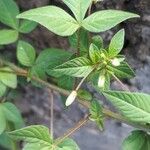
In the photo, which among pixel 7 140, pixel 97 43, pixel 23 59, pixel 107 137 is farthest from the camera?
pixel 107 137

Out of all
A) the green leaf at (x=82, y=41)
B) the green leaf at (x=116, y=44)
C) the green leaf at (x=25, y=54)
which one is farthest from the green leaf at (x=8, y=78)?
the green leaf at (x=116, y=44)

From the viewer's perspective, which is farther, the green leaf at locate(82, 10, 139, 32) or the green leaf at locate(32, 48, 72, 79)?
the green leaf at locate(32, 48, 72, 79)

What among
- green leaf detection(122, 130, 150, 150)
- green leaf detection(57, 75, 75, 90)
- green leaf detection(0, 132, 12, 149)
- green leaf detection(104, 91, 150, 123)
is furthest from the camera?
green leaf detection(0, 132, 12, 149)

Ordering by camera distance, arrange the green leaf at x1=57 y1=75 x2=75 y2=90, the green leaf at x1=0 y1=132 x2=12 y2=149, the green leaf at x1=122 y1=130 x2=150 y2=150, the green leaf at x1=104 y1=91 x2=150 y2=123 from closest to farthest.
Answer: the green leaf at x1=104 y1=91 x2=150 y2=123
the green leaf at x1=122 y1=130 x2=150 y2=150
the green leaf at x1=57 y1=75 x2=75 y2=90
the green leaf at x1=0 y1=132 x2=12 y2=149

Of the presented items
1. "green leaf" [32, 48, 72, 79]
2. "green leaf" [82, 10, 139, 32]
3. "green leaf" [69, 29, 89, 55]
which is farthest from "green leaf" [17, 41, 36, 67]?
"green leaf" [82, 10, 139, 32]

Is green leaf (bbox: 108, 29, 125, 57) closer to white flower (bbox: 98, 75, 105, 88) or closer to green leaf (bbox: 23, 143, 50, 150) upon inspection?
white flower (bbox: 98, 75, 105, 88)

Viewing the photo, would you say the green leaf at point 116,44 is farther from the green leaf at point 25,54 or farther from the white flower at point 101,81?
the green leaf at point 25,54

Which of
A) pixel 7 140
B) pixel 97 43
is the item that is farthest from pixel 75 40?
pixel 7 140

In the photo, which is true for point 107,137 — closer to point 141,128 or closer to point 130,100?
point 141,128
